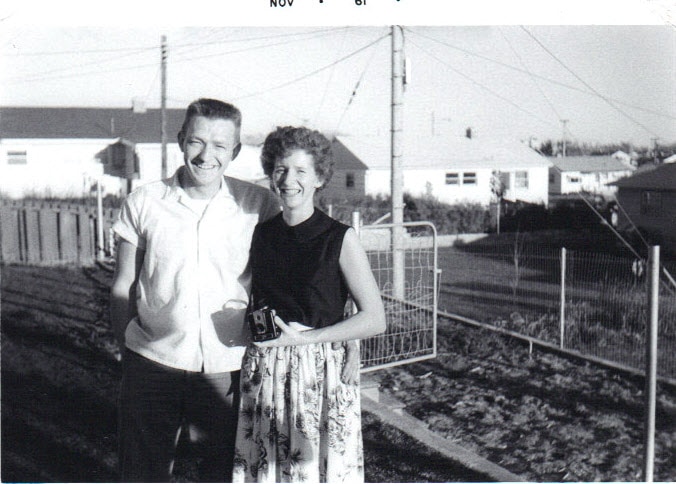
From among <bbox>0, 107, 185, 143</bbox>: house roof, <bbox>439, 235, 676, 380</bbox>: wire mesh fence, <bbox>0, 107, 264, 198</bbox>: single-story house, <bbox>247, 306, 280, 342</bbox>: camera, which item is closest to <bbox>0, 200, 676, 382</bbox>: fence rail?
<bbox>439, 235, 676, 380</bbox>: wire mesh fence

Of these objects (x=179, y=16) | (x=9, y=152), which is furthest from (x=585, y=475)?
(x=9, y=152)

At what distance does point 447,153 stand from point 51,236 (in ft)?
55.0

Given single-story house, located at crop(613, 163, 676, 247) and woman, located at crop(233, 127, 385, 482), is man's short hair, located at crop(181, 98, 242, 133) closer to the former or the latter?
woman, located at crop(233, 127, 385, 482)

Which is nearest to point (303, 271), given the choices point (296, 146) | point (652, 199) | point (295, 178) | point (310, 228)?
point (310, 228)

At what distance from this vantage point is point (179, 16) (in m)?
2.78

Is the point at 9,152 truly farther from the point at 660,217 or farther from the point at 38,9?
the point at 38,9

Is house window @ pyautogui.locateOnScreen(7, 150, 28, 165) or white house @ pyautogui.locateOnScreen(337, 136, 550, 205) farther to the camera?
white house @ pyautogui.locateOnScreen(337, 136, 550, 205)

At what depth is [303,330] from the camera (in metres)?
2.33

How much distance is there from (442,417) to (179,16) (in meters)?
3.24

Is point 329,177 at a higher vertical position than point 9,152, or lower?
lower

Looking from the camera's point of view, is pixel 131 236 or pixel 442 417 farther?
pixel 442 417

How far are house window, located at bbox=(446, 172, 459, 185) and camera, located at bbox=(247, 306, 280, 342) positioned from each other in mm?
23969

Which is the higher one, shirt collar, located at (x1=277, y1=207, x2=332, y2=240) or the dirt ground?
shirt collar, located at (x1=277, y1=207, x2=332, y2=240)

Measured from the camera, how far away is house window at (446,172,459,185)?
2575 centimetres
